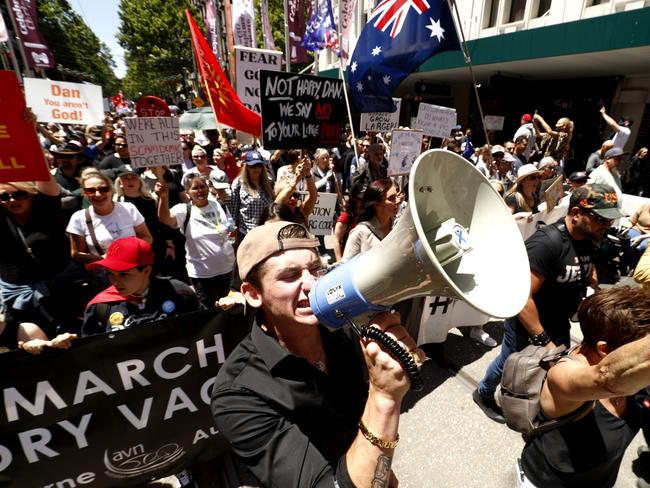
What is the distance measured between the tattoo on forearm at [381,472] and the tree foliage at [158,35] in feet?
128

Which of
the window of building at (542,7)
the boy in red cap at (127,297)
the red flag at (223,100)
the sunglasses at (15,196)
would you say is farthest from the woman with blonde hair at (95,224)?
the window of building at (542,7)

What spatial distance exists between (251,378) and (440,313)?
2558mm

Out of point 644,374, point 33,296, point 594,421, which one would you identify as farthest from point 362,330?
point 33,296

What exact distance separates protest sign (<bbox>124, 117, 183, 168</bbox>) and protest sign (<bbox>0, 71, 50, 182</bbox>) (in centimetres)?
120

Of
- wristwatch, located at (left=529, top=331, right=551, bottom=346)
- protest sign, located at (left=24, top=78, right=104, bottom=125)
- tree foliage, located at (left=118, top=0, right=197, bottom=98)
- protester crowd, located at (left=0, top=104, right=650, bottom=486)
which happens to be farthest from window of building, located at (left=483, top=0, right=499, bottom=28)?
tree foliage, located at (left=118, top=0, right=197, bottom=98)

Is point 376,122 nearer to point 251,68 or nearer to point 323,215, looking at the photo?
point 251,68

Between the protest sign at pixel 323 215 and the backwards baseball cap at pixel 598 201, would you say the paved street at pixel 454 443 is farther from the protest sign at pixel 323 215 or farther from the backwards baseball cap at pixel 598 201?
the protest sign at pixel 323 215

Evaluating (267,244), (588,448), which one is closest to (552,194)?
(588,448)

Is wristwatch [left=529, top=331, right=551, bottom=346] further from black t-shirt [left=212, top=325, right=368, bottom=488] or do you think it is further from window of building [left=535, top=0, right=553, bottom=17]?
window of building [left=535, top=0, right=553, bottom=17]

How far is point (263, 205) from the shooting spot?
406 centimetres

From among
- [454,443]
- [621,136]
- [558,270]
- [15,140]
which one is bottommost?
[454,443]

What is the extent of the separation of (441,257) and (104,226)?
306 cm

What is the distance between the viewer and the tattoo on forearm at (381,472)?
3.24ft

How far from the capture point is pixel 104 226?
3146 millimetres
